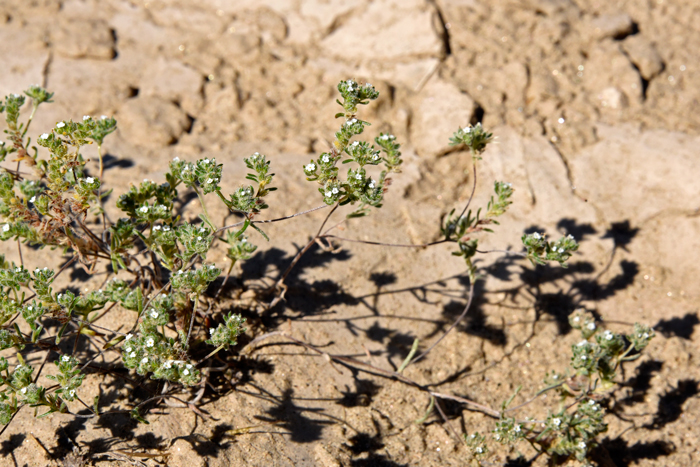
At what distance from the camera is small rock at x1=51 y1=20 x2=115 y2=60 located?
16.7ft

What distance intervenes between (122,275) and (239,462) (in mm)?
1581

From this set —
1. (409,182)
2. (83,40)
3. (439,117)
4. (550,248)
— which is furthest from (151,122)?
(550,248)

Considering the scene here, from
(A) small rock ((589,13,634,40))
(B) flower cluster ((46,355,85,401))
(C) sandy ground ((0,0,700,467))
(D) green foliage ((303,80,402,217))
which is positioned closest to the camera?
(B) flower cluster ((46,355,85,401))

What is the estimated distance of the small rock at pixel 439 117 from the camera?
4660 mm

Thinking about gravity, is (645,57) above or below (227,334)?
above

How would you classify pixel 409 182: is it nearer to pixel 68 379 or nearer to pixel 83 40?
pixel 68 379

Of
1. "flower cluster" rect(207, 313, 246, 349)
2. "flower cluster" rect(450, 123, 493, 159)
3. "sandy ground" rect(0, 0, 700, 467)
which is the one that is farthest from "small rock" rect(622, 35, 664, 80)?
"flower cluster" rect(207, 313, 246, 349)

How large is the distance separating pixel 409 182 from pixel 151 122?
2244 mm

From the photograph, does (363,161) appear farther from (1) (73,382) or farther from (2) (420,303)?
(1) (73,382)

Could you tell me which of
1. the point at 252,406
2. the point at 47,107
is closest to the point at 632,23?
the point at 252,406

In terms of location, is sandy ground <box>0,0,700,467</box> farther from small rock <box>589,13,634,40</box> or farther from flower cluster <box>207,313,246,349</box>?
flower cluster <box>207,313,246,349</box>

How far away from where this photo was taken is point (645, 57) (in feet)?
17.0

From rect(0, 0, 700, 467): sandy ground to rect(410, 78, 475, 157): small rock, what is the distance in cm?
2

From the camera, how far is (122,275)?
385cm
